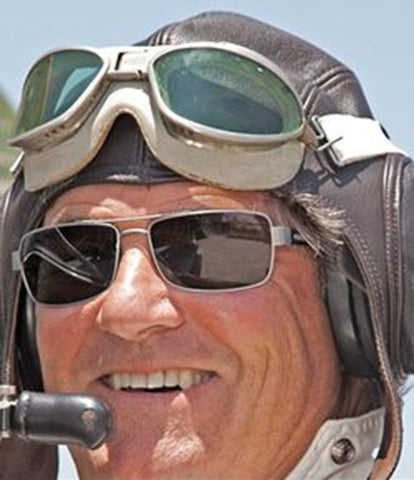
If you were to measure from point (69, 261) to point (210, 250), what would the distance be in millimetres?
261

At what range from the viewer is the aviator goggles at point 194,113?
288 centimetres

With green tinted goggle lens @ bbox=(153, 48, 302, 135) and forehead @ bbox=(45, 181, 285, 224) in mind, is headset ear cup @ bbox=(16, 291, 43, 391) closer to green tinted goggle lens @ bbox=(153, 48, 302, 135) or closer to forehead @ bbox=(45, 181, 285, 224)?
forehead @ bbox=(45, 181, 285, 224)

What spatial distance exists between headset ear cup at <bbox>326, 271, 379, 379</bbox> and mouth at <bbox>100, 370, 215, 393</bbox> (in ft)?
0.80

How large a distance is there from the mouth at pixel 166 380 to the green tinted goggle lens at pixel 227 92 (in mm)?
420

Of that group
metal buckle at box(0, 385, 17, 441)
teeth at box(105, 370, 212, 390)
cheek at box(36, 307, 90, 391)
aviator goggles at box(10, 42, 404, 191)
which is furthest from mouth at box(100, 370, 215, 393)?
aviator goggles at box(10, 42, 404, 191)

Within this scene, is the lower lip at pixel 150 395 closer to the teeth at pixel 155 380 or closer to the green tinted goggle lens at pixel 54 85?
the teeth at pixel 155 380

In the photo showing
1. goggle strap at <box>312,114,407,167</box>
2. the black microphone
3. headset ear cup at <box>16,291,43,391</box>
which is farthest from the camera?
headset ear cup at <box>16,291,43,391</box>

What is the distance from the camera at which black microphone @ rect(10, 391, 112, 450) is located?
2.74m

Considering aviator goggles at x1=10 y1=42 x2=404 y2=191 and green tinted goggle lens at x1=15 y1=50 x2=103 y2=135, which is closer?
aviator goggles at x1=10 y1=42 x2=404 y2=191

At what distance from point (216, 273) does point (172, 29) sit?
1.66 feet

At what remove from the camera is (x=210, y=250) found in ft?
9.35

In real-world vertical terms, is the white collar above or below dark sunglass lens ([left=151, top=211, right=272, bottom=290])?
below

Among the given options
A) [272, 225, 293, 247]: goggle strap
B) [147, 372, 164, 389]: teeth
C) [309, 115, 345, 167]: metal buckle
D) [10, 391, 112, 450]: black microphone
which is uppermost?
[309, 115, 345, 167]: metal buckle

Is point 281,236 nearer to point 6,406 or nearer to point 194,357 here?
point 194,357
